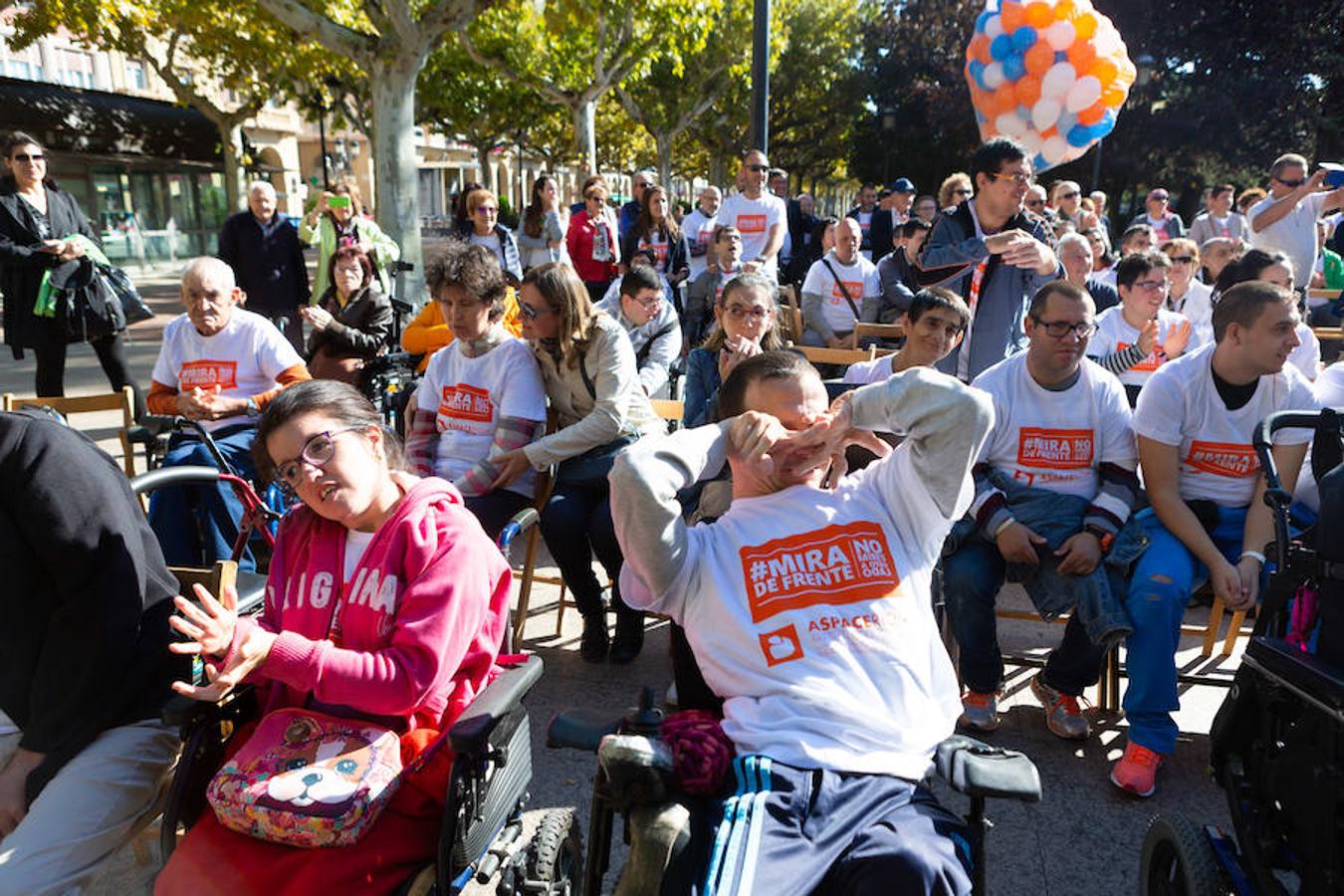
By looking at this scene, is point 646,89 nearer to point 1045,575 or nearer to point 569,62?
point 569,62

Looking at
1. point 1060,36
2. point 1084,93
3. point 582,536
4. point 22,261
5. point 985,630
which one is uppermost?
point 1060,36

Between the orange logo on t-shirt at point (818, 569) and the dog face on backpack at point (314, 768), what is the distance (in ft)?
2.80

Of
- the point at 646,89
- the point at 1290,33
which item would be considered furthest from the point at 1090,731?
the point at 646,89

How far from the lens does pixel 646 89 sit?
27438 millimetres

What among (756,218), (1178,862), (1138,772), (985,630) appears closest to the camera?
(1178,862)

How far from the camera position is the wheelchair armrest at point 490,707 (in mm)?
1754

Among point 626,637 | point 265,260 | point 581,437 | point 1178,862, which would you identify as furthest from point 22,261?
point 1178,862

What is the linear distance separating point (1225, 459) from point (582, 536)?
93.6 inches

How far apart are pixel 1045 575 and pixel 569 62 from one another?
20.9m

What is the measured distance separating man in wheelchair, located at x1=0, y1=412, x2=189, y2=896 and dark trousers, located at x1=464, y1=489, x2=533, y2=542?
1.62m

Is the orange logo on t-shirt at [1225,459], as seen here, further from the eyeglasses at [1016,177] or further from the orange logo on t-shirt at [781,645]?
the orange logo on t-shirt at [781,645]

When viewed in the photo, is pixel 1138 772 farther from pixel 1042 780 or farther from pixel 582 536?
pixel 582 536

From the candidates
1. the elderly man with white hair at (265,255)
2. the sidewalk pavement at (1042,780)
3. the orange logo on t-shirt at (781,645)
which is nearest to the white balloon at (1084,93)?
the sidewalk pavement at (1042,780)

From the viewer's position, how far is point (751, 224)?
8.73 metres
